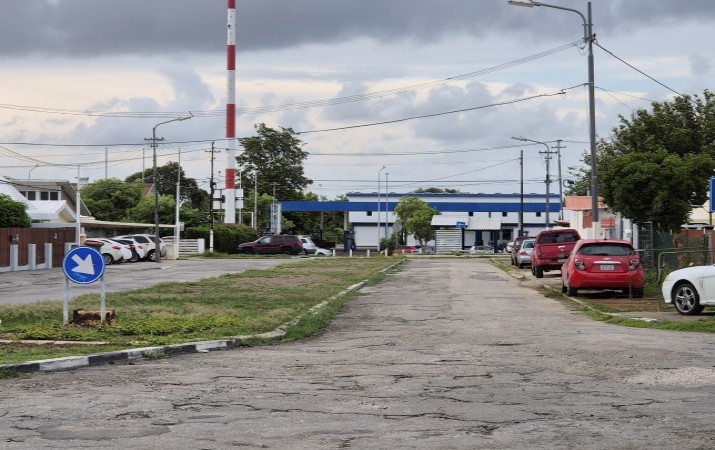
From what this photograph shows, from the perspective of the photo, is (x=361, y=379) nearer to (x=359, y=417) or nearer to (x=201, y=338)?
(x=359, y=417)

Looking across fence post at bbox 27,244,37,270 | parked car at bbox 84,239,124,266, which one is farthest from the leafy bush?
fence post at bbox 27,244,37,270


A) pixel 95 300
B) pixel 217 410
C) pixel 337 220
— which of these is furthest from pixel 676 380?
pixel 337 220

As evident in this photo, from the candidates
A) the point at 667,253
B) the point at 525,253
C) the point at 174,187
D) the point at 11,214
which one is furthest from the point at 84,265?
the point at 174,187

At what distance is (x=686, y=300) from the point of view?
1925 centimetres

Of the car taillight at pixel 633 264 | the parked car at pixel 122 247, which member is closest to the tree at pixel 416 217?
the parked car at pixel 122 247

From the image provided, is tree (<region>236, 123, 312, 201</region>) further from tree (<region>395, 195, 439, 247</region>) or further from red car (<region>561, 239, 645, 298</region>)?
red car (<region>561, 239, 645, 298</region>)

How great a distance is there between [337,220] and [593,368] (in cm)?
12807

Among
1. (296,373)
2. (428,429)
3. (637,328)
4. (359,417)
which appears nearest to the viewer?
(428,429)

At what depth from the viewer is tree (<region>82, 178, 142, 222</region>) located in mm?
112750

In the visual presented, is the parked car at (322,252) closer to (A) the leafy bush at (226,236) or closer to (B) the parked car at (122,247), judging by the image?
(A) the leafy bush at (226,236)

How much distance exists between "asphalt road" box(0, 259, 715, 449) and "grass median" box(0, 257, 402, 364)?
1.20m

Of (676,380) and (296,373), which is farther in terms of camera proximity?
(296,373)

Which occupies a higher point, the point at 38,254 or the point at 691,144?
the point at 691,144

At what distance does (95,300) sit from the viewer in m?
21.9
